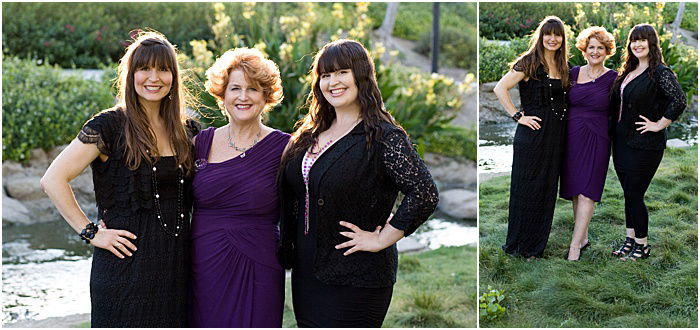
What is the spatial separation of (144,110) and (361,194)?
0.95 m

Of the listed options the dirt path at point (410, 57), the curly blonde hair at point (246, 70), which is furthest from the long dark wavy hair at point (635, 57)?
the dirt path at point (410, 57)

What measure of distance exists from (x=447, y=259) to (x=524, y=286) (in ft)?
9.20

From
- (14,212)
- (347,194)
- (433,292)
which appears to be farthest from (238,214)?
(14,212)

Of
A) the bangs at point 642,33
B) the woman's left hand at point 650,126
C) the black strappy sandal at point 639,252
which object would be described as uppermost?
the bangs at point 642,33

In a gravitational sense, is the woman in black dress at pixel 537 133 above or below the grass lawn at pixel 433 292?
above

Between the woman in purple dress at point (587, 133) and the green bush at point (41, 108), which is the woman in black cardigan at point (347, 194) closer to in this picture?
the woman in purple dress at point (587, 133)

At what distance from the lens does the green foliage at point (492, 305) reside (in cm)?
362

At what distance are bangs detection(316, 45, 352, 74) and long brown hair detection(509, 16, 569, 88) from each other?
3.51ft

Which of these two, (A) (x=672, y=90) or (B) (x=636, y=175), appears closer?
(A) (x=672, y=90)

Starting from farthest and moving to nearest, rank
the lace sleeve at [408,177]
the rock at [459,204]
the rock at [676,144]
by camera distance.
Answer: the rock at [459,204]
the rock at [676,144]
the lace sleeve at [408,177]

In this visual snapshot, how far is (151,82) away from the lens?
3035 millimetres

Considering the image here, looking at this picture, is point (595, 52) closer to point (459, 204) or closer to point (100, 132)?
point (100, 132)

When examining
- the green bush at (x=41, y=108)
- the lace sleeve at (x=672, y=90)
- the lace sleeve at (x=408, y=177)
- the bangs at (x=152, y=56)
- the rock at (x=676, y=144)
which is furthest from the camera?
the green bush at (x=41, y=108)

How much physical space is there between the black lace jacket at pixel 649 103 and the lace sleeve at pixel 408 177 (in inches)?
45.9
